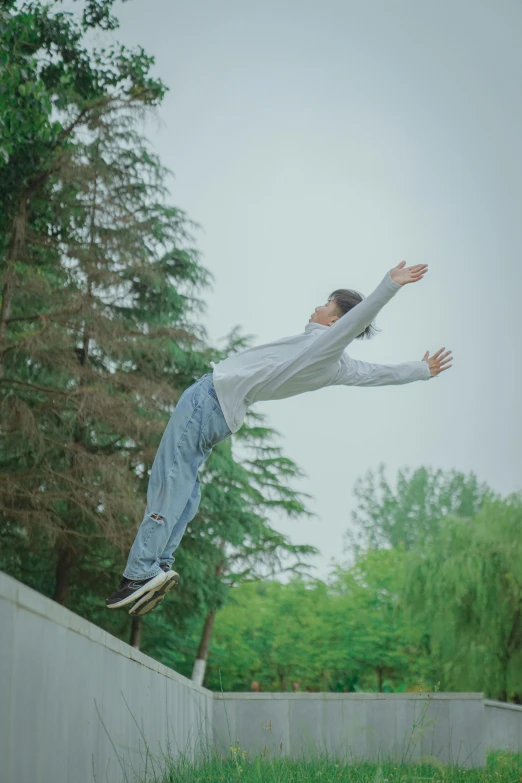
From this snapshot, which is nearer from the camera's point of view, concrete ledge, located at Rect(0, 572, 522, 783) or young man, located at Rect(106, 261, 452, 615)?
concrete ledge, located at Rect(0, 572, 522, 783)

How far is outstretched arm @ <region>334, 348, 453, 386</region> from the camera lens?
178 inches

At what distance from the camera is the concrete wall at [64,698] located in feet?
8.61

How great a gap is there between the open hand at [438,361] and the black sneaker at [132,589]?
1790 mm

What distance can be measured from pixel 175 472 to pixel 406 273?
1.41 metres

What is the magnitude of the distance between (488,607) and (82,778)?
55.2 ft

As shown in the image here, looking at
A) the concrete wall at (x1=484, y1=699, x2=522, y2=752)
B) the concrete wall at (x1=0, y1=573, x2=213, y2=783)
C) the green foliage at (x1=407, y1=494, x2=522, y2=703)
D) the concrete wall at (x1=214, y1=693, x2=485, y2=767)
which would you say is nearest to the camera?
the concrete wall at (x1=0, y1=573, x2=213, y2=783)

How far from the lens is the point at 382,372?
4.55 metres

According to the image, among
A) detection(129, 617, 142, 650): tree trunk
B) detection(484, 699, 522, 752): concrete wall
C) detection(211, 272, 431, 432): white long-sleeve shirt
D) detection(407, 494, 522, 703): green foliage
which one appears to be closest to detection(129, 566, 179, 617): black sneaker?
detection(211, 272, 431, 432): white long-sleeve shirt

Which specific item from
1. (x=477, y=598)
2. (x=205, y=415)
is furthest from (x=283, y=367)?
(x=477, y=598)

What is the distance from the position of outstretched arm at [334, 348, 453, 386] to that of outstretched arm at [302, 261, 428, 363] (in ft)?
1.13

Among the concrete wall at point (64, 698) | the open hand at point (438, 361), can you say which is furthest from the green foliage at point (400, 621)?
the open hand at point (438, 361)

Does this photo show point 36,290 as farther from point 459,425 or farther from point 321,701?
point 459,425

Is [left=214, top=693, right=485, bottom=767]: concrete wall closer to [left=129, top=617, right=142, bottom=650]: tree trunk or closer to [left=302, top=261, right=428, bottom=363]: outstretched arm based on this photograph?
[left=129, top=617, right=142, bottom=650]: tree trunk

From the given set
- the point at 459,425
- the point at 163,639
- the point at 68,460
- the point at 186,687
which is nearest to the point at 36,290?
the point at 68,460
